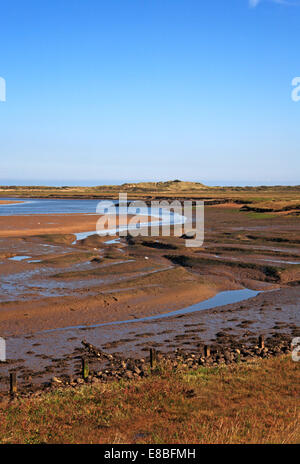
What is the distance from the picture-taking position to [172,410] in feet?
36.0

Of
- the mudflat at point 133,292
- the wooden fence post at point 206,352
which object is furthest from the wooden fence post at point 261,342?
the wooden fence post at point 206,352

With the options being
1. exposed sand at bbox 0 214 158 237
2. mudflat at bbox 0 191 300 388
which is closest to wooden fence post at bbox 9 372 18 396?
mudflat at bbox 0 191 300 388

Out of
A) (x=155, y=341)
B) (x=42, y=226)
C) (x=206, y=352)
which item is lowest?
(x=155, y=341)

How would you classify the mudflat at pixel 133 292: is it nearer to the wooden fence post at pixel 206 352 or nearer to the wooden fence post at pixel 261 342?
the wooden fence post at pixel 261 342

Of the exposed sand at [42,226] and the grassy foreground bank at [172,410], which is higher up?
the exposed sand at [42,226]

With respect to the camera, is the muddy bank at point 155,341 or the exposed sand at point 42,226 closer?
the muddy bank at point 155,341

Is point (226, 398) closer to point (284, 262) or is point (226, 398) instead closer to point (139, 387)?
point (139, 387)

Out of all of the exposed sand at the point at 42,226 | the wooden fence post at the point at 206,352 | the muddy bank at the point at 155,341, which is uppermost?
the exposed sand at the point at 42,226

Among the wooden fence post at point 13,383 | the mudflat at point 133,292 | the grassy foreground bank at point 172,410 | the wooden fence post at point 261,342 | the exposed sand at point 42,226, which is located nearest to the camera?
the grassy foreground bank at point 172,410

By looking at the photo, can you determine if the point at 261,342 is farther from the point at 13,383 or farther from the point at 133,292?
the point at 133,292

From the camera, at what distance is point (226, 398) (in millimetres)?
11742

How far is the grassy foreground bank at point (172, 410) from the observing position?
9.40m

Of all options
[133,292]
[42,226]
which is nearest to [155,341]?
[133,292]
